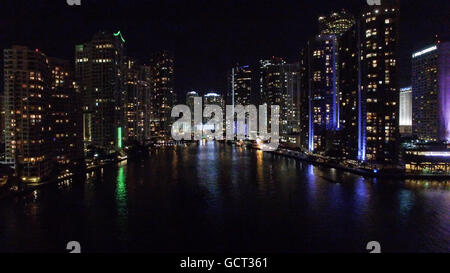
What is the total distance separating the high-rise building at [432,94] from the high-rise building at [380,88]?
1586 centimetres

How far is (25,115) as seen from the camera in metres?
23.0

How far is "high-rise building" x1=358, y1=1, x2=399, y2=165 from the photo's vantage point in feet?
91.2

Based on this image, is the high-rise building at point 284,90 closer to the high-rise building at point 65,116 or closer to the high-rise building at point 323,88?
the high-rise building at point 323,88

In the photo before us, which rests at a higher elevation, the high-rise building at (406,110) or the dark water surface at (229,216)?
the high-rise building at (406,110)

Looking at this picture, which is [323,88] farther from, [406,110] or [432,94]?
[406,110]

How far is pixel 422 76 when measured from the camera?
4625 centimetres

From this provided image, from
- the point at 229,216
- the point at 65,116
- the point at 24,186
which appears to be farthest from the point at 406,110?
the point at 24,186

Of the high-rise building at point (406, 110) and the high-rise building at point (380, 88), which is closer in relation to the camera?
the high-rise building at point (380, 88)

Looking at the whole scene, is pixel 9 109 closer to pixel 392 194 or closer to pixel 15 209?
pixel 15 209

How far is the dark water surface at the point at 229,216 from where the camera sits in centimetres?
1152

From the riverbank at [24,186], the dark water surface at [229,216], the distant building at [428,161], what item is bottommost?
the dark water surface at [229,216]

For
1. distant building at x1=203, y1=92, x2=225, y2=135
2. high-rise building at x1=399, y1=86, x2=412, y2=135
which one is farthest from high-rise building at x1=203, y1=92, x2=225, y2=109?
high-rise building at x1=399, y1=86, x2=412, y2=135

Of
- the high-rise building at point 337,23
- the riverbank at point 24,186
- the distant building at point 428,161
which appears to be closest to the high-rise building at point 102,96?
the riverbank at point 24,186
